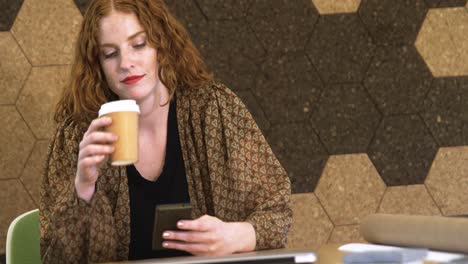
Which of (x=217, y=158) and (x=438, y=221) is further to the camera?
(x=217, y=158)

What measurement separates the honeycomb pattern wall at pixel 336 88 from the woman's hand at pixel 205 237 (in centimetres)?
128

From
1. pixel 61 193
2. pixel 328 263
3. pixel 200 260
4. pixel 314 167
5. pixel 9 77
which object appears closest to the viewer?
pixel 200 260

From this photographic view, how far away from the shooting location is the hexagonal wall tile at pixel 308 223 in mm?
2803

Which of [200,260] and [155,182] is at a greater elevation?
[155,182]

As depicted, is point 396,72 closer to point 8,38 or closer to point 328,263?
point 8,38

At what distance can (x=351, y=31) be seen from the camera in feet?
9.25

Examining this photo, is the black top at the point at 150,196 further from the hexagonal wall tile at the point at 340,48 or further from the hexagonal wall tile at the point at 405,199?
the hexagonal wall tile at the point at 405,199

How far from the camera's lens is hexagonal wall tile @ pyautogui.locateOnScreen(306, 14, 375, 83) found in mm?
2803

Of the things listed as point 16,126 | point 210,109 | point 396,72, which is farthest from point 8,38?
point 396,72

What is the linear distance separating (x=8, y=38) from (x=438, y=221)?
6.00 feet

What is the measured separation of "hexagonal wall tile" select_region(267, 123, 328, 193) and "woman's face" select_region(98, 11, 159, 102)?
3.49 feet

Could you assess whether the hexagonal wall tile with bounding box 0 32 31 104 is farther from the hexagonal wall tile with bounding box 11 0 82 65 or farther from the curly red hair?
the curly red hair

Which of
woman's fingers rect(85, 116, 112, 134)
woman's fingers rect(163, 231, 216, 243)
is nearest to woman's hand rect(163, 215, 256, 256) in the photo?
woman's fingers rect(163, 231, 216, 243)

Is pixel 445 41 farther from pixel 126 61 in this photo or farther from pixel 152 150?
pixel 126 61
